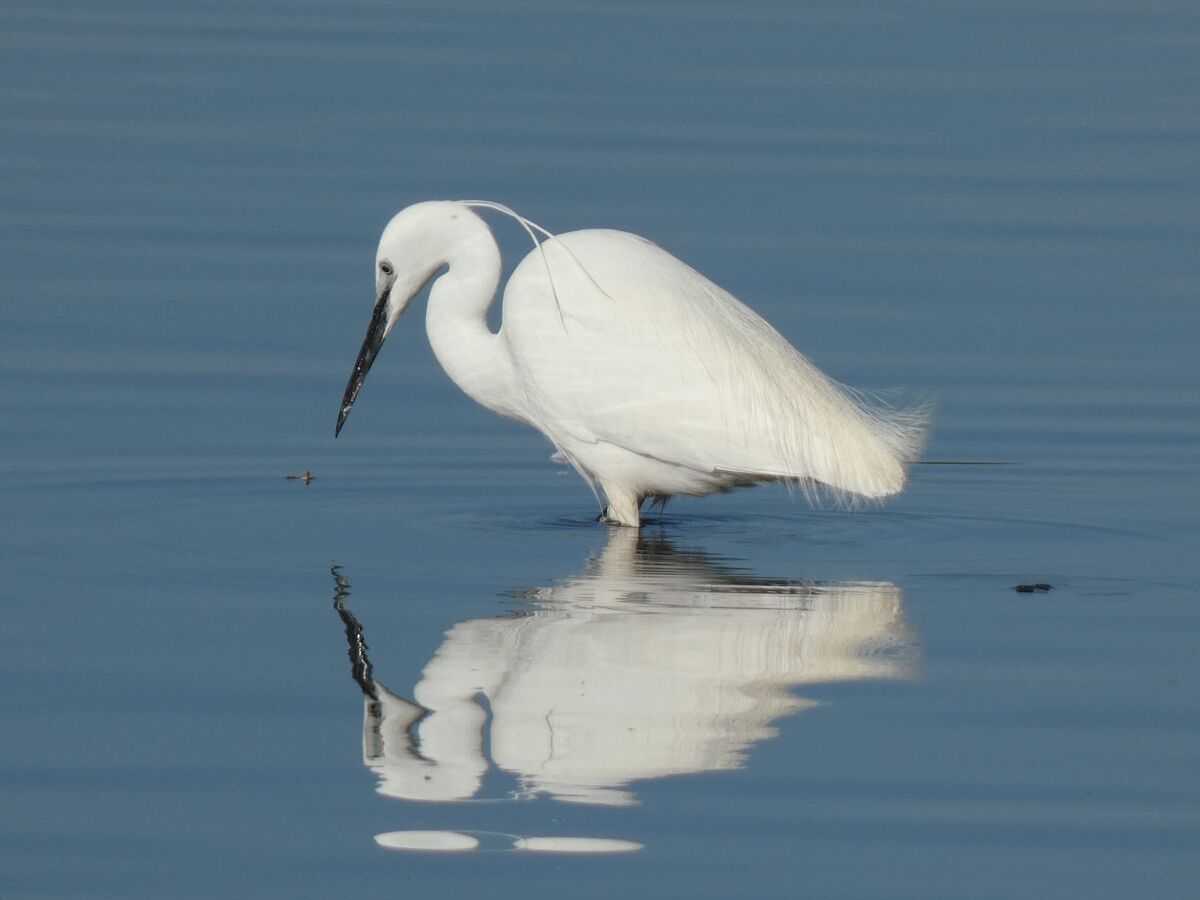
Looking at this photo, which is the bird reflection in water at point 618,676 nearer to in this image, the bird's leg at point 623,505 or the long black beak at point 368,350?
the bird's leg at point 623,505

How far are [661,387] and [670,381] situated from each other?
37 millimetres

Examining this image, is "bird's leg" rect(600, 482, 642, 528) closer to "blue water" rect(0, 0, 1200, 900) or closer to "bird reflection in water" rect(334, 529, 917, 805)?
"blue water" rect(0, 0, 1200, 900)

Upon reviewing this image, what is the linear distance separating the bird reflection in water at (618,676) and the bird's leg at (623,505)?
2.57 feet

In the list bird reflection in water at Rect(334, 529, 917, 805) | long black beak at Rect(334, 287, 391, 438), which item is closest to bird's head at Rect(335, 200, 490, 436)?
long black beak at Rect(334, 287, 391, 438)

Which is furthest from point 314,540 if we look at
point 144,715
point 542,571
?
point 144,715

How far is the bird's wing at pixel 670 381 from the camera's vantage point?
761cm

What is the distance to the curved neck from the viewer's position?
809cm

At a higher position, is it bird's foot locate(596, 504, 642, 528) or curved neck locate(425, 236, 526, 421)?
curved neck locate(425, 236, 526, 421)

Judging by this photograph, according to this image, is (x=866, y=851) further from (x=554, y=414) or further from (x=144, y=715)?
(x=554, y=414)

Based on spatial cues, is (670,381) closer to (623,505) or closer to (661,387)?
(661,387)

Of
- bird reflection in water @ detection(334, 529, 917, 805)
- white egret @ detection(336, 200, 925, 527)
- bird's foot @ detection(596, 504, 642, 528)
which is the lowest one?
bird reflection in water @ detection(334, 529, 917, 805)

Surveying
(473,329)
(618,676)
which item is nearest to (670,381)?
(473,329)

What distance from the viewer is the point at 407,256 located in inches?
319

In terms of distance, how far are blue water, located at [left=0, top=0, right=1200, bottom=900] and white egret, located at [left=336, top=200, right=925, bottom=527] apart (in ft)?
0.77
